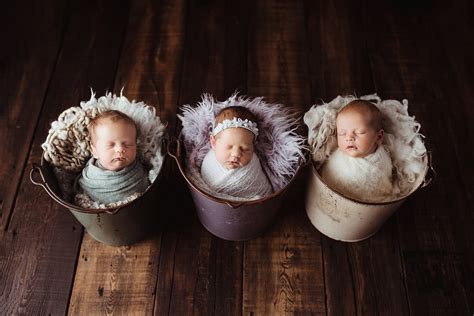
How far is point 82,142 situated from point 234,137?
49 cm

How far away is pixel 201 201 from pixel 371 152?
551 millimetres

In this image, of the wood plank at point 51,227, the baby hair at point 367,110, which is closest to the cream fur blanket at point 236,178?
the baby hair at point 367,110

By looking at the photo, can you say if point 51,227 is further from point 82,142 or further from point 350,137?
point 350,137

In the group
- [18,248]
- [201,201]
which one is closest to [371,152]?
[201,201]

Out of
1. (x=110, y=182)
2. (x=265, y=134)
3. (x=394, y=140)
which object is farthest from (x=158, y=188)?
(x=394, y=140)

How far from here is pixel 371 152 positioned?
137 centimetres

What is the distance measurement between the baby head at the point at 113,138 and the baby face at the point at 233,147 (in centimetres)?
26

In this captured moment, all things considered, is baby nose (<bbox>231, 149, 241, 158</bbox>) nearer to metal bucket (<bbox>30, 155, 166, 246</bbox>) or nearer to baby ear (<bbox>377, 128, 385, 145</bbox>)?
metal bucket (<bbox>30, 155, 166, 246</bbox>)

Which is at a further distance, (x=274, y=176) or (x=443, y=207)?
(x=443, y=207)

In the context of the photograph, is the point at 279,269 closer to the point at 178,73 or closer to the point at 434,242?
the point at 434,242

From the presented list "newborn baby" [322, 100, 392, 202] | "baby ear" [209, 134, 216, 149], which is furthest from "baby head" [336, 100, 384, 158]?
"baby ear" [209, 134, 216, 149]

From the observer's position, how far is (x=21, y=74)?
1839 mm

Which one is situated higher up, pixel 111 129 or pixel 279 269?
pixel 111 129

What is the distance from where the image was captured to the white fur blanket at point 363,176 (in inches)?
53.0
